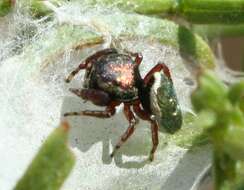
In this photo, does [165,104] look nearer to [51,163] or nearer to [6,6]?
[6,6]

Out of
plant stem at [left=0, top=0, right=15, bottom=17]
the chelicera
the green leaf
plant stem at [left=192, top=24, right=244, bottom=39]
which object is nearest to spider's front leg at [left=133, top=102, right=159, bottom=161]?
the chelicera

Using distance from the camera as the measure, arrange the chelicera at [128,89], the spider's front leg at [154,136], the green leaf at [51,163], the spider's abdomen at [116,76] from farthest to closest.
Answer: the spider's abdomen at [116,76] < the chelicera at [128,89] < the spider's front leg at [154,136] < the green leaf at [51,163]

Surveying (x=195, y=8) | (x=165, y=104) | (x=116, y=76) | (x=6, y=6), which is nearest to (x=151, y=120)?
(x=165, y=104)

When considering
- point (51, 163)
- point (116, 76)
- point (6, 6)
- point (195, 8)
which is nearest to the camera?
point (51, 163)

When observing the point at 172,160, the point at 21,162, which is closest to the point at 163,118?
the point at 172,160

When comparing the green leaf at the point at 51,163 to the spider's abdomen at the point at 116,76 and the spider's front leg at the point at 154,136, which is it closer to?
the spider's front leg at the point at 154,136

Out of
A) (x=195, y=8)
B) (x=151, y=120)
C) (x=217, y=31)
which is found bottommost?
(x=151, y=120)

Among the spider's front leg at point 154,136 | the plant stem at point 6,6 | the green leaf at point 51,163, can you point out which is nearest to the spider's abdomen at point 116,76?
the spider's front leg at point 154,136
